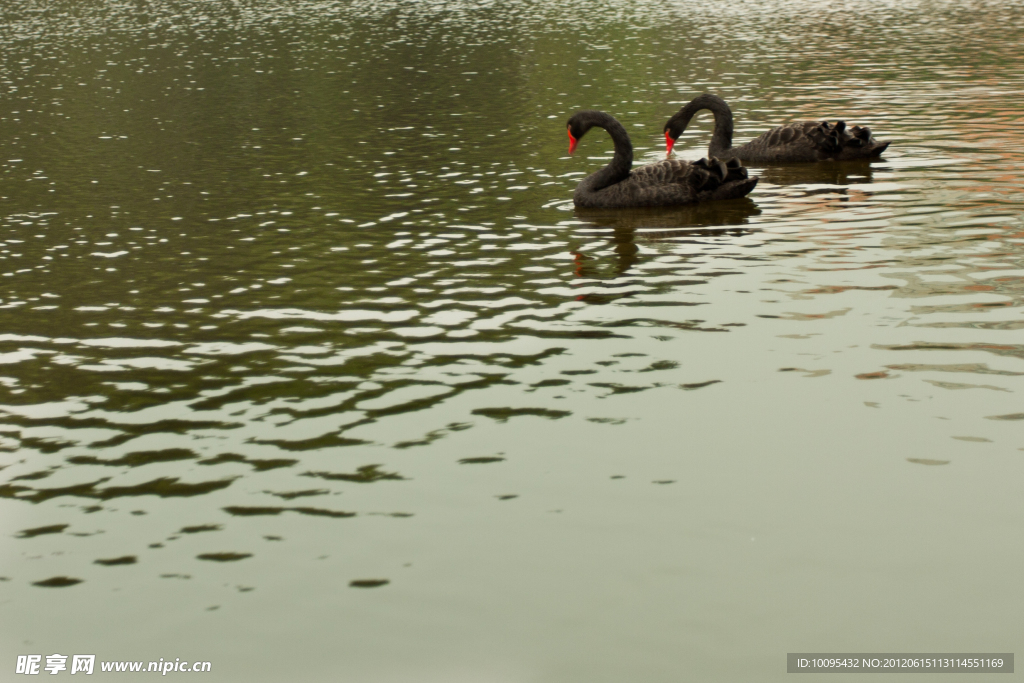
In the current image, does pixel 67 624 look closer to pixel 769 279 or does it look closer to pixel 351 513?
pixel 351 513

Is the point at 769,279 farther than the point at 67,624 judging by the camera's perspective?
Yes

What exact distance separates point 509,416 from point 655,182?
863cm

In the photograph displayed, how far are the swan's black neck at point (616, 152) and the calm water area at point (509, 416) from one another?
0.66 meters

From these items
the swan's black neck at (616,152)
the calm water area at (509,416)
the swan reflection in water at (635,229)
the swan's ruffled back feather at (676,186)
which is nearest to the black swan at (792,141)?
the calm water area at (509,416)

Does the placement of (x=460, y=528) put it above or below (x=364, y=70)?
below

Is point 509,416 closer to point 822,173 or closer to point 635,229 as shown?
point 635,229

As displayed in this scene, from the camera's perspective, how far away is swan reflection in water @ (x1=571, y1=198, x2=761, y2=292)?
1343 centimetres

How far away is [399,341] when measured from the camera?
10.8 metres

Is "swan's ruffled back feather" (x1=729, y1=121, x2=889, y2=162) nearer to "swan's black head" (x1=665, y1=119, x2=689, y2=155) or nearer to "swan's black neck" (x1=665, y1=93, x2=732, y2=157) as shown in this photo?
"swan's black neck" (x1=665, y1=93, x2=732, y2=157)

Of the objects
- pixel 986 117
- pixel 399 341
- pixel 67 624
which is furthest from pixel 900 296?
pixel 986 117

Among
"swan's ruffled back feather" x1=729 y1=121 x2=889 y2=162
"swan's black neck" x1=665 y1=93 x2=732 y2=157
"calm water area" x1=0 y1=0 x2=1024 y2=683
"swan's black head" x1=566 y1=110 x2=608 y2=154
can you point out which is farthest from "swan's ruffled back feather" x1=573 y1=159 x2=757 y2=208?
"swan's black neck" x1=665 y1=93 x2=732 y2=157

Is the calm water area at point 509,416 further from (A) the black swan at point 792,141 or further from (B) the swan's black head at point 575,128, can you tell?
(B) the swan's black head at point 575,128

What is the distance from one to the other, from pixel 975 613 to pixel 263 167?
18474mm

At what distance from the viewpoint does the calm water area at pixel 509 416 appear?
5969mm
